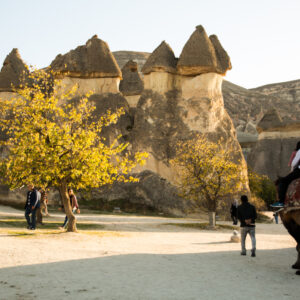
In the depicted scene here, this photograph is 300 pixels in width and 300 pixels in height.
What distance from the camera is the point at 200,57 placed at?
2908cm

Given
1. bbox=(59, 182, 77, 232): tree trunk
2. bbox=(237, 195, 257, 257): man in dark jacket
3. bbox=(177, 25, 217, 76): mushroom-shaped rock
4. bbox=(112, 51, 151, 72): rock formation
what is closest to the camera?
bbox=(237, 195, 257, 257): man in dark jacket

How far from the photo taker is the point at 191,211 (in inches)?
1045

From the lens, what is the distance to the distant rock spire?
29.1 metres

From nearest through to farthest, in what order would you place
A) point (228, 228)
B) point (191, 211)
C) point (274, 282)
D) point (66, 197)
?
point (274, 282) < point (66, 197) < point (228, 228) < point (191, 211)

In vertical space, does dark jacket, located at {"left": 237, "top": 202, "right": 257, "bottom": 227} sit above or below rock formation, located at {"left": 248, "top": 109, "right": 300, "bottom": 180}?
below

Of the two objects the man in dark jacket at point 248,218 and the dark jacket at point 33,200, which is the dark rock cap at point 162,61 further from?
the man in dark jacket at point 248,218

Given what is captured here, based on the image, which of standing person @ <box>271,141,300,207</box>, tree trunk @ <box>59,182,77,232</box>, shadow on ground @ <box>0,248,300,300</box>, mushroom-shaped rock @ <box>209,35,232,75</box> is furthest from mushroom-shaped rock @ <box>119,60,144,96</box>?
standing person @ <box>271,141,300,207</box>

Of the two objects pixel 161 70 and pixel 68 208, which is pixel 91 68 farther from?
pixel 68 208

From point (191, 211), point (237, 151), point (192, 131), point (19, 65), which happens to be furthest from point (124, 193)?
point (19, 65)

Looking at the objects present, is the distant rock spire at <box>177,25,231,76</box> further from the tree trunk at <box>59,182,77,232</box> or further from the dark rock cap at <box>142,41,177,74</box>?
the tree trunk at <box>59,182,77,232</box>

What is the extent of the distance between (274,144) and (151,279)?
142 feet

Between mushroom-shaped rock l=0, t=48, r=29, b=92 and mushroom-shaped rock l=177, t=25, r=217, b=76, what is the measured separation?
12.3 meters

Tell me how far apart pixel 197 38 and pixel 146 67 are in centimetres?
448

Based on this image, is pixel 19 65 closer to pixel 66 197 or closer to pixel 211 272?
pixel 66 197
